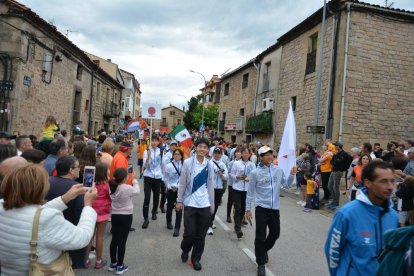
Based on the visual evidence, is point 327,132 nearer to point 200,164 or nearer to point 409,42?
point 409,42

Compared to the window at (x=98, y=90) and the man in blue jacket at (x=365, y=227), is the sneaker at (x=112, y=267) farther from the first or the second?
the window at (x=98, y=90)

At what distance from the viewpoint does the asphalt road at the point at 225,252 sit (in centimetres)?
508

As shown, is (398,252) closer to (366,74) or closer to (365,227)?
(365,227)

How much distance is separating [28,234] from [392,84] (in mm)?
16221

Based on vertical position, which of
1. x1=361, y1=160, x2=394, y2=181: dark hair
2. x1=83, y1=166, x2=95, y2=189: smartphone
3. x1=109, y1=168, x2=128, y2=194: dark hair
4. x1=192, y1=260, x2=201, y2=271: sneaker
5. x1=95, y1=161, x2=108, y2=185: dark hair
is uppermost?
x1=361, y1=160, x2=394, y2=181: dark hair

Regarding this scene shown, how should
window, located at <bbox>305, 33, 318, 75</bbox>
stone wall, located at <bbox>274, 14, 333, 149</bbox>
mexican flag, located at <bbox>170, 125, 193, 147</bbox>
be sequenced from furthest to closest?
1. window, located at <bbox>305, 33, 318, 75</bbox>
2. stone wall, located at <bbox>274, 14, 333, 149</bbox>
3. mexican flag, located at <bbox>170, 125, 193, 147</bbox>

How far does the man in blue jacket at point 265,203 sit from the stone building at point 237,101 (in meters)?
20.8

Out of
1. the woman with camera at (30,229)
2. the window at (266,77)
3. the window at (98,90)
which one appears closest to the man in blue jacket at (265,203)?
the woman with camera at (30,229)

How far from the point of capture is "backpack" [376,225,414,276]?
6.15 feet

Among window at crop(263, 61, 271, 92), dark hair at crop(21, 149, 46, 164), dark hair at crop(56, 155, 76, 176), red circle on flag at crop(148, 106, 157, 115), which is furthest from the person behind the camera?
window at crop(263, 61, 271, 92)

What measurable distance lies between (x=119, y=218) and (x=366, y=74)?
13.5 meters

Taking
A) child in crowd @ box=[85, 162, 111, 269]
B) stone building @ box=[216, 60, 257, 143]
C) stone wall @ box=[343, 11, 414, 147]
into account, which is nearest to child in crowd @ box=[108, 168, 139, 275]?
child in crowd @ box=[85, 162, 111, 269]

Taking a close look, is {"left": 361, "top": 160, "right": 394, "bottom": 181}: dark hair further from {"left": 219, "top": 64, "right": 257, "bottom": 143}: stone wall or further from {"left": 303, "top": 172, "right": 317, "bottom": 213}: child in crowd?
{"left": 219, "top": 64, "right": 257, "bottom": 143}: stone wall

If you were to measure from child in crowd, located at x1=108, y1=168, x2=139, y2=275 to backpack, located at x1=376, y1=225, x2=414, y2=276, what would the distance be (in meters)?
3.67
